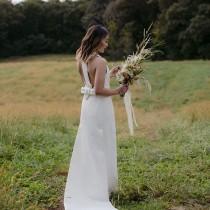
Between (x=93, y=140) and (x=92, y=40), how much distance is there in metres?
1.26

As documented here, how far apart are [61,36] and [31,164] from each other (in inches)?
2841

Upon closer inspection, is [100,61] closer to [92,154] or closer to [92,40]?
[92,40]

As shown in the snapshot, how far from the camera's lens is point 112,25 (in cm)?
6141

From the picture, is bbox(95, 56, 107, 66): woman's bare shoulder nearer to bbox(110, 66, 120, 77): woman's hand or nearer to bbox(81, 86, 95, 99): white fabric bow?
bbox(81, 86, 95, 99): white fabric bow

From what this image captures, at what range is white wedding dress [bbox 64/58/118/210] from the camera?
6.96m

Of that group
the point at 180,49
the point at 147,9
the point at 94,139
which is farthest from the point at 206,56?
the point at 94,139

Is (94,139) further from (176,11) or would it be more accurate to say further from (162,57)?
(162,57)

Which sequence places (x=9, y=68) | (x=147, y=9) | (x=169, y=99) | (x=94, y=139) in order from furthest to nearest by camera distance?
(x=147, y=9) → (x=9, y=68) → (x=169, y=99) → (x=94, y=139)

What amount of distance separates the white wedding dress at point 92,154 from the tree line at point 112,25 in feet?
87.5

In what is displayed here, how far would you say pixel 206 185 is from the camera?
310 inches

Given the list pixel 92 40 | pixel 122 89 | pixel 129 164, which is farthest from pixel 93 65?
pixel 129 164

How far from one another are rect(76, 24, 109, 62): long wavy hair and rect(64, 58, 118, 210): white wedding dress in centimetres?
15

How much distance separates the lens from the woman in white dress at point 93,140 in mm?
6824

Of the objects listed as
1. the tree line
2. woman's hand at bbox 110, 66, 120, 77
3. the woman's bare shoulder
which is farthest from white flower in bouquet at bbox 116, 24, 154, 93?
the tree line
